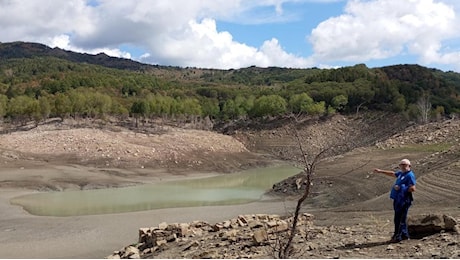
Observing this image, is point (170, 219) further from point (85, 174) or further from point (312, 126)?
point (312, 126)

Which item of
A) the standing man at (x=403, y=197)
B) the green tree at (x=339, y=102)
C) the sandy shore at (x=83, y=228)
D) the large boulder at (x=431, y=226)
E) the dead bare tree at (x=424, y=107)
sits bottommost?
the sandy shore at (x=83, y=228)

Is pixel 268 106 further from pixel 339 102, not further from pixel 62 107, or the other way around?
pixel 62 107

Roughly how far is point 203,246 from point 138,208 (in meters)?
17.4

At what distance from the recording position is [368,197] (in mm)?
28031

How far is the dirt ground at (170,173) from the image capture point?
67.7 ft

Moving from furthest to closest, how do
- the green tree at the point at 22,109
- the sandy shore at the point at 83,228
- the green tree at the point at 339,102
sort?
the green tree at the point at 339,102 < the green tree at the point at 22,109 < the sandy shore at the point at 83,228

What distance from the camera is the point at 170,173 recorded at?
1966 inches

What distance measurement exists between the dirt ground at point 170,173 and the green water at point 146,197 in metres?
1.88

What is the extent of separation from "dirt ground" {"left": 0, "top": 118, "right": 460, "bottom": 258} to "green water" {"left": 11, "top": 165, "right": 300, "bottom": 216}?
1.88 m

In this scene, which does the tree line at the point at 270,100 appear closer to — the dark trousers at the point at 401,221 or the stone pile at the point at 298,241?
the stone pile at the point at 298,241

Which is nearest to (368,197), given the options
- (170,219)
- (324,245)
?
(170,219)

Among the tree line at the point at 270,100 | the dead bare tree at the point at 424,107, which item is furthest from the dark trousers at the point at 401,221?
the dead bare tree at the point at 424,107

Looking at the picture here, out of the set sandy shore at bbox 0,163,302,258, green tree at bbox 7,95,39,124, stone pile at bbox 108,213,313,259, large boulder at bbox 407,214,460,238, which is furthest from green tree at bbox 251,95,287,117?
large boulder at bbox 407,214,460,238

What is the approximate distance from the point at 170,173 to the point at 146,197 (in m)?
14.0
